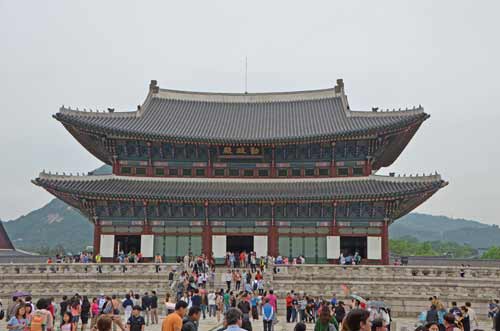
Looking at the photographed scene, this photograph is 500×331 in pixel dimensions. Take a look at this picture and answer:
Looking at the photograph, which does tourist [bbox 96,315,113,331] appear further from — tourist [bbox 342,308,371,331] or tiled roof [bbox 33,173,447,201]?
tiled roof [bbox 33,173,447,201]

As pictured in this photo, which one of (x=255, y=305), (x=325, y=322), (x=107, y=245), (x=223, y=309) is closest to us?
(x=325, y=322)

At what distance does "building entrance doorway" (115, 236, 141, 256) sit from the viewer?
3900 cm

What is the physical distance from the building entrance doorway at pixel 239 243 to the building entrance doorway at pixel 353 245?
7.07 meters

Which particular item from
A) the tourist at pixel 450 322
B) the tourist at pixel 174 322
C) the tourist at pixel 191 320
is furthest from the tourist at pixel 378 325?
the tourist at pixel 450 322

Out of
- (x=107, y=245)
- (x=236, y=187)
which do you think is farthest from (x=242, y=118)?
(x=107, y=245)

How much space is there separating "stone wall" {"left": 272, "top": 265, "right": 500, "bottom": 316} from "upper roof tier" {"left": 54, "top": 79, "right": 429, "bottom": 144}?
11247 millimetres

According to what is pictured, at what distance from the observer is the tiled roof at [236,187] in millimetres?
36531

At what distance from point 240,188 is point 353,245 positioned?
963 cm

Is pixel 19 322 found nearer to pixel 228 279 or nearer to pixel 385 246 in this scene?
pixel 228 279

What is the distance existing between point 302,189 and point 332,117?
339 inches

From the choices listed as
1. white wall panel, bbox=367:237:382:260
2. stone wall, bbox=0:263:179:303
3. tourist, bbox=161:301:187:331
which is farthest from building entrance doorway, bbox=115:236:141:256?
tourist, bbox=161:301:187:331

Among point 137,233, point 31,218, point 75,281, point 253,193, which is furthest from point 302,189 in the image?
point 31,218

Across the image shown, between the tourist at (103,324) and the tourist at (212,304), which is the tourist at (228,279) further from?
the tourist at (103,324)

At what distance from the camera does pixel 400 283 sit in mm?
29031
